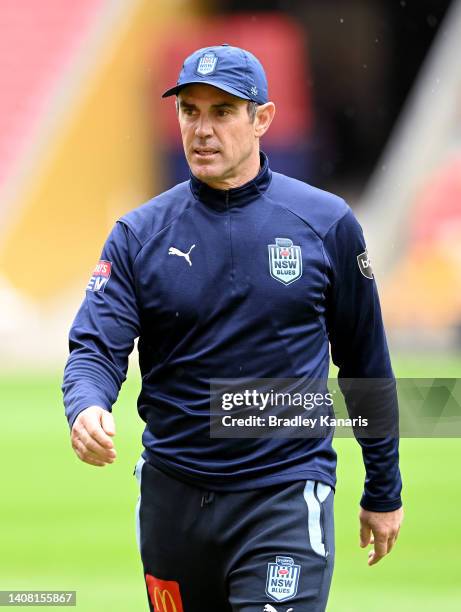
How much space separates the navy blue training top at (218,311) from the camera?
4707mm

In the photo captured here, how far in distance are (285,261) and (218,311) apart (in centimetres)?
28

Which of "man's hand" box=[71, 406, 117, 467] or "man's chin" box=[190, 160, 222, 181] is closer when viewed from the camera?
"man's hand" box=[71, 406, 117, 467]

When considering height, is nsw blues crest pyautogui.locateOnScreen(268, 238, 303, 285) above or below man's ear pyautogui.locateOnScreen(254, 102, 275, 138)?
below

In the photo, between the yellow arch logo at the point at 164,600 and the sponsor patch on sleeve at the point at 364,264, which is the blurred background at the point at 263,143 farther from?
the yellow arch logo at the point at 164,600

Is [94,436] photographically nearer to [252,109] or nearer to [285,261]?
[285,261]

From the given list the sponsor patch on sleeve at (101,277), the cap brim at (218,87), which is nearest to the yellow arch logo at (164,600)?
the sponsor patch on sleeve at (101,277)

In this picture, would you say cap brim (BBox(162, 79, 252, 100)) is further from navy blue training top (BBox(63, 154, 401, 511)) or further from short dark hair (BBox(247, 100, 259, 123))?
navy blue training top (BBox(63, 154, 401, 511))

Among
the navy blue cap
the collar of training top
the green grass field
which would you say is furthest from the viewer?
the green grass field

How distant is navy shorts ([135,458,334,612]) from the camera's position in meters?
4.58

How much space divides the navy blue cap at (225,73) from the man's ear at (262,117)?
0.05 meters

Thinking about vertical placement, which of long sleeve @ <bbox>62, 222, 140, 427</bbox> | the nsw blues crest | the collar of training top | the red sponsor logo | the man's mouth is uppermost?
the man's mouth

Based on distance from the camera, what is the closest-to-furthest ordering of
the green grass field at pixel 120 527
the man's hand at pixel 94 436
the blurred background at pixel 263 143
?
1. the man's hand at pixel 94 436
2. the green grass field at pixel 120 527
3. the blurred background at pixel 263 143

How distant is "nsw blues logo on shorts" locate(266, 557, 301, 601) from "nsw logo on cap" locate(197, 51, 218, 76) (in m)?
1.62

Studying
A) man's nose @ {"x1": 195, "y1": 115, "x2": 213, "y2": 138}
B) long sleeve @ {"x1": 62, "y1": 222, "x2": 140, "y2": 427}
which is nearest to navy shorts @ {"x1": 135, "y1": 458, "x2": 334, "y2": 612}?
long sleeve @ {"x1": 62, "y1": 222, "x2": 140, "y2": 427}
